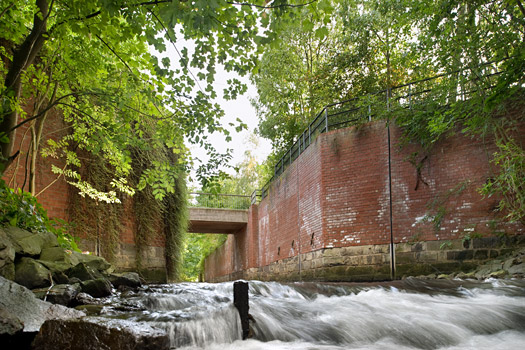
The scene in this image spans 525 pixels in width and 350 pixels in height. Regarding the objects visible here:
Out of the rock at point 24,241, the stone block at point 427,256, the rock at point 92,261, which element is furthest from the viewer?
the stone block at point 427,256

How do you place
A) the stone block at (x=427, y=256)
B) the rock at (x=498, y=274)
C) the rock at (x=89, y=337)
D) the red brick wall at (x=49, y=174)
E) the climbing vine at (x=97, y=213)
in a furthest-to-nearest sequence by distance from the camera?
the stone block at (x=427, y=256) < the climbing vine at (x=97, y=213) < the red brick wall at (x=49, y=174) < the rock at (x=498, y=274) < the rock at (x=89, y=337)

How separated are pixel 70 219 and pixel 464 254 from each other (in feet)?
31.0

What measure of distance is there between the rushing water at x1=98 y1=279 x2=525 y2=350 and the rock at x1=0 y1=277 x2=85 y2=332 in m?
0.73

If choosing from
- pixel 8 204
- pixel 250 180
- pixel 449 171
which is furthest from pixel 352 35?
pixel 250 180

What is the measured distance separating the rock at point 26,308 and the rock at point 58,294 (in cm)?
60

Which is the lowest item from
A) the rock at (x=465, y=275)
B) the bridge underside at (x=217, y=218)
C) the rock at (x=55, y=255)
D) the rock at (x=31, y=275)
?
the rock at (x=465, y=275)

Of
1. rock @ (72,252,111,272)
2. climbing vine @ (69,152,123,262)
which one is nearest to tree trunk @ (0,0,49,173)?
rock @ (72,252,111,272)

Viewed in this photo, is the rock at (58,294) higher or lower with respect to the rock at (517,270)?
higher

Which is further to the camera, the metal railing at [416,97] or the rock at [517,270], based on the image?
the metal railing at [416,97]

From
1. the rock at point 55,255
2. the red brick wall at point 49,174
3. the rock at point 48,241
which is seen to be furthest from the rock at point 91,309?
the red brick wall at point 49,174

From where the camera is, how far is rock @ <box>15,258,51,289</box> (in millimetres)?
4023

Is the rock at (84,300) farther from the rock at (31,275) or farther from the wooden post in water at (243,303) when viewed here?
the wooden post in water at (243,303)

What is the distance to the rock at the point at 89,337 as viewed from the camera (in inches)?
101

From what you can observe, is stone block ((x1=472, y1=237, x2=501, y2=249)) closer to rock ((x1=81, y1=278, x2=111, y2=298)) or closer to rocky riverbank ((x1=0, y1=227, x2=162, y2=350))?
rocky riverbank ((x1=0, y1=227, x2=162, y2=350))
